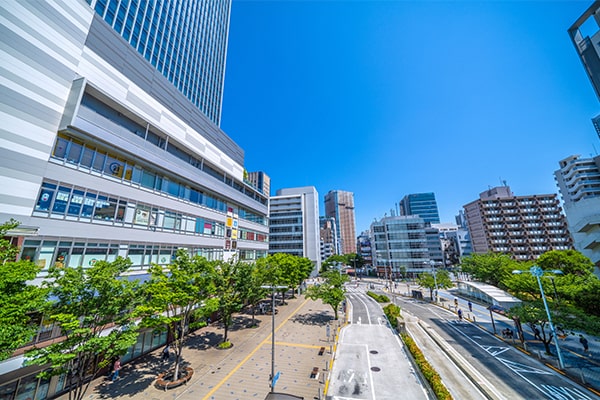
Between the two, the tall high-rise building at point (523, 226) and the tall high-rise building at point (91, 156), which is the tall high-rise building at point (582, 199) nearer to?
the tall high-rise building at point (523, 226)

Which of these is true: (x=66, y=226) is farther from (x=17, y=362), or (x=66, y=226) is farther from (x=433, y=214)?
(x=433, y=214)

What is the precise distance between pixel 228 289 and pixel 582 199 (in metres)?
68.0

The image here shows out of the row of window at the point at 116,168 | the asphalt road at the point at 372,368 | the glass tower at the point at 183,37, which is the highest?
the glass tower at the point at 183,37

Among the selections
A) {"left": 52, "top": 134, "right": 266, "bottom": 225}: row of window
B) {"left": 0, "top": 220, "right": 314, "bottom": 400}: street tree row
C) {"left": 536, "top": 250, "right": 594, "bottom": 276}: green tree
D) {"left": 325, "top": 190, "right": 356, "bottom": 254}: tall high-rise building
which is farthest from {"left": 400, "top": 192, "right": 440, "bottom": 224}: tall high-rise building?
{"left": 0, "top": 220, "right": 314, "bottom": 400}: street tree row

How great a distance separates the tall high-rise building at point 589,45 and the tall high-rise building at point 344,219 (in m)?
161

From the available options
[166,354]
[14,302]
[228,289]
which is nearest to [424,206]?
[228,289]

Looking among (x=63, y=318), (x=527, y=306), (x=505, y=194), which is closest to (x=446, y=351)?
(x=527, y=306)

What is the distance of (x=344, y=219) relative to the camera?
193 metres

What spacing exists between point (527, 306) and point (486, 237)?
7923 cm

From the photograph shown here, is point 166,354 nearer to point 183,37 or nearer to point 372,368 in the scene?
point 372,368

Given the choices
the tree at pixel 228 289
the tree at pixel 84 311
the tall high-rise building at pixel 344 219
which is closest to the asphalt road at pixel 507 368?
the tree at pixel 228 289

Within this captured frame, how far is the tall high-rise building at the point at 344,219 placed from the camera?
187250 millimetres

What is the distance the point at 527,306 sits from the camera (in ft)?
67.5

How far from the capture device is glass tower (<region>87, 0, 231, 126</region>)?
41844 millimetres
